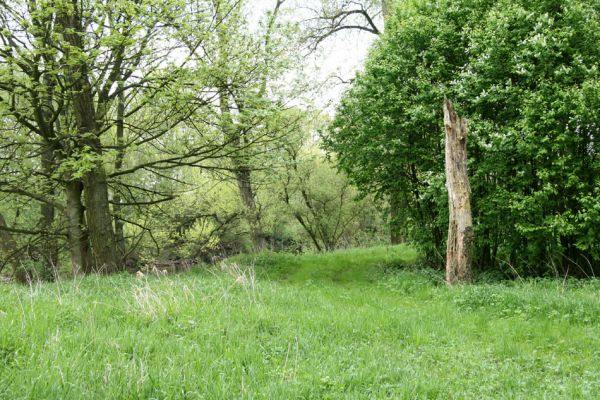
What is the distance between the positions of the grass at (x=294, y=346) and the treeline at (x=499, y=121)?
2.34 meters

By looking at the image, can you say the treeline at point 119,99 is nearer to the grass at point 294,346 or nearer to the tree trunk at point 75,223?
the tree trunk at point 75,223

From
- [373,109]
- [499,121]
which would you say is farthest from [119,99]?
[499,121]

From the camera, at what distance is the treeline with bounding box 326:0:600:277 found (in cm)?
923

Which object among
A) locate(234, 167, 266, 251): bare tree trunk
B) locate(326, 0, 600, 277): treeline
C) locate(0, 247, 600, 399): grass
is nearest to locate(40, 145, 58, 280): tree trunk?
locate(0, 247, 600, 399): grass

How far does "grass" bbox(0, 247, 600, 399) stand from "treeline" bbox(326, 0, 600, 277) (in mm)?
2340

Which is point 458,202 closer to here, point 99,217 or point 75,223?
point 99,217

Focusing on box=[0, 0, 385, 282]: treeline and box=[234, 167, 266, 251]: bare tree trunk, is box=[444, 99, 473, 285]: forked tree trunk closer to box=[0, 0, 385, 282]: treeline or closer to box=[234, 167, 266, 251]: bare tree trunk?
box=[0, 0, 385, 282]: treeline

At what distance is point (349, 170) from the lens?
1384 cm

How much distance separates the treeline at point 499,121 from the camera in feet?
30.3

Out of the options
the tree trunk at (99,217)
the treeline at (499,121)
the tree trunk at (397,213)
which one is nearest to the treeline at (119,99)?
the tree trunk at (99,217)

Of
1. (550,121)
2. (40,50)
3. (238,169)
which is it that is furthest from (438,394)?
(238,169)

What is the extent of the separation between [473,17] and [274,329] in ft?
30.1

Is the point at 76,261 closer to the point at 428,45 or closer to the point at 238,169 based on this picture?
the point at 238,169

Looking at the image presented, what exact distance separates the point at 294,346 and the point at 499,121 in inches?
325
